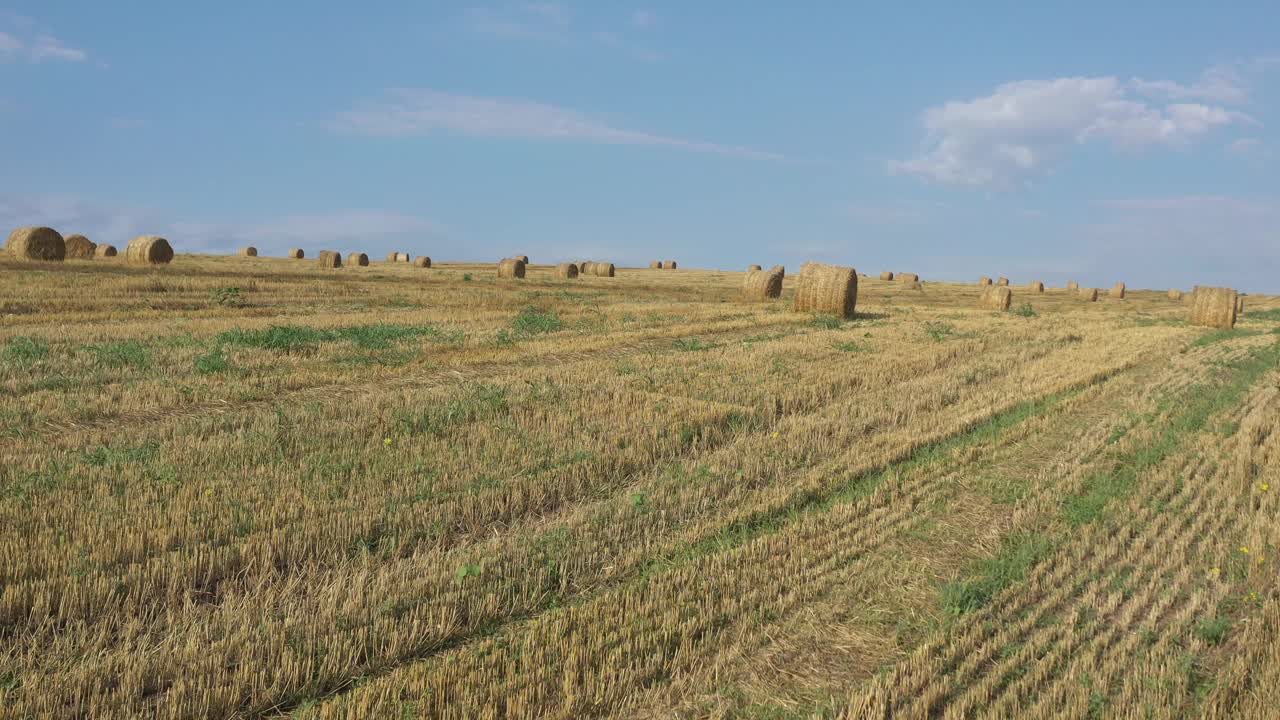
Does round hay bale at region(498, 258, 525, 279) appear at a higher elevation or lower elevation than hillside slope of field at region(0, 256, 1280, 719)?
higher

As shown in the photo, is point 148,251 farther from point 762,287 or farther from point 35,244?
point 762,287

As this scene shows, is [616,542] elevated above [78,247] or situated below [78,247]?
below

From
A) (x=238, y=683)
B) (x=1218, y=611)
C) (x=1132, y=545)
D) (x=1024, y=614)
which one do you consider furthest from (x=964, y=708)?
(x=238, y=683)

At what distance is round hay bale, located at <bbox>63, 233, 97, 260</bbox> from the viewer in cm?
3328

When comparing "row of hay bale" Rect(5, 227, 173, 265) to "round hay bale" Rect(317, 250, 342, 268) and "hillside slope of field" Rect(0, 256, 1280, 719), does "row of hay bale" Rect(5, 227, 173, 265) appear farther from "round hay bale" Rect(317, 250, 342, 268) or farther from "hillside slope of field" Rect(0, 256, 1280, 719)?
"hillside slope of field" Rect(0, 256, 1280, 719)

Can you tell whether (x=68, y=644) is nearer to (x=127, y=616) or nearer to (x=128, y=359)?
(x=127, y=616)

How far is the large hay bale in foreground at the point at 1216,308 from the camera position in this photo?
2642 cm

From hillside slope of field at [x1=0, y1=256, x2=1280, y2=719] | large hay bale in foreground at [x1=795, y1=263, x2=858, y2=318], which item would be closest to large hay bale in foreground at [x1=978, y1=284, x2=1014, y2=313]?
large hay bale in foreground at [x1=795, y1=263, x2=858, y2=318]

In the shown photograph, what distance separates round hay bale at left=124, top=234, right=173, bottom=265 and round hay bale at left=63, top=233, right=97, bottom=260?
220 cm

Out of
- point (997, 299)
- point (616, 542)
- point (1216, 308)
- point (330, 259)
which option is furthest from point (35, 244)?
point (1216, 308)

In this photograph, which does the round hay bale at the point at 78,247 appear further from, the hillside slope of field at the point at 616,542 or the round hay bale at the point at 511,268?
the hillside slope of field at the point at 616,542

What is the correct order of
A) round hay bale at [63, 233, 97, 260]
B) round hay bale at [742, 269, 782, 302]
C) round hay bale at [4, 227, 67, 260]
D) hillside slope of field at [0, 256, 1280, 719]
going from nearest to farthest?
1. hillside slope of field at [0, 256, 1280, 719]
2. round hay bale at [4, 227, 67, 260]
3. round hay bale at [742, 269, 782, 302]
4. round hay bale at [63, 233, 97, 260]

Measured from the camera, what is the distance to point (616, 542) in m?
5.97

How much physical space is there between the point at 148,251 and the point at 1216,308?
37755 mm
